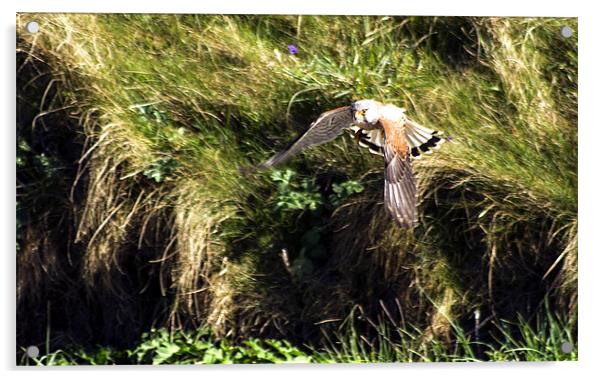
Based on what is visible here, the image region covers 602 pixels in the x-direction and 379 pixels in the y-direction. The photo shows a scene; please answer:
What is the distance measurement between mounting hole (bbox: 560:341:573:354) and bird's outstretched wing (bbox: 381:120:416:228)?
584 mm

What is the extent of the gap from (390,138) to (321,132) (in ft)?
0.73

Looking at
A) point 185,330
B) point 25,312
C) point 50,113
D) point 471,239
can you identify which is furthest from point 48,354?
point 471,239

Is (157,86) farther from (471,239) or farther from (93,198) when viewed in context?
(471,239)

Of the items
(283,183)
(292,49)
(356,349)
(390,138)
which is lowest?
(356,349)

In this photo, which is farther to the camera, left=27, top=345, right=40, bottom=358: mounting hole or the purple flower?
the purple flower

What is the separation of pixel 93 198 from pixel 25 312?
15.4 inches

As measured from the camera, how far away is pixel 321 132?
4.27m

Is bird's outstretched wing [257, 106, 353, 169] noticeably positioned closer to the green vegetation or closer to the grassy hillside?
the grassy hillside

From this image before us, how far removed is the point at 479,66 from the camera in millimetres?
4328

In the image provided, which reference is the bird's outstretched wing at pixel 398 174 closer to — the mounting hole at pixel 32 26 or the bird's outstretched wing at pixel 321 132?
the bird's outstretched wing at pixel 321 132

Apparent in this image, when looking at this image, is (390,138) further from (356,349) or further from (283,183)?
(356,349)

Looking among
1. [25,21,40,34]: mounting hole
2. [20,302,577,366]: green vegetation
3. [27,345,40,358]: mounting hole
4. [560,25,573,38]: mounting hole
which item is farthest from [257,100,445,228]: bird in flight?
[27,345,40,358]: mounting hole

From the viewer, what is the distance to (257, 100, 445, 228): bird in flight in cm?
418

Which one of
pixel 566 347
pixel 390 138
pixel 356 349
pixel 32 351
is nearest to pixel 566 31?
pixel 390 138
